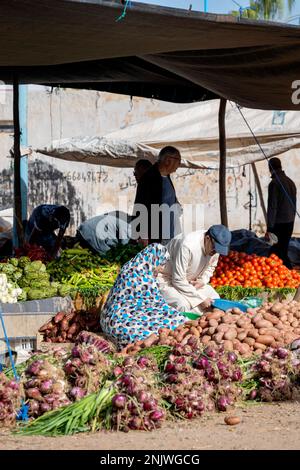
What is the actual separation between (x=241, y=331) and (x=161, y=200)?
2.97m

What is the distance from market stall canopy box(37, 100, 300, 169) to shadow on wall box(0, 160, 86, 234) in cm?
610

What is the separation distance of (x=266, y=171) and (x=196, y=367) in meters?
15.7

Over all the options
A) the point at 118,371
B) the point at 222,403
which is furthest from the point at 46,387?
the point at 222,403

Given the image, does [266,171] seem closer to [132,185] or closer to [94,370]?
[132,185]

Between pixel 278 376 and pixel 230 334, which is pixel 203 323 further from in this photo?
pixel 278 376

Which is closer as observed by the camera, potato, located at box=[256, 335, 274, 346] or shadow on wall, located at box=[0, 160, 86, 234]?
potato, located at box=[256, 335, 274, 346]

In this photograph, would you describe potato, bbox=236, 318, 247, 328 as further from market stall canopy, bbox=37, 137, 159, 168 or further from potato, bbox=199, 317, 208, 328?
market stall canopy, bbox=37, 137, 159, 168

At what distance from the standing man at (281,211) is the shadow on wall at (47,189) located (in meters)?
9.43

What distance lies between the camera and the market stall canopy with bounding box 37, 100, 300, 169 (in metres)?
12.3

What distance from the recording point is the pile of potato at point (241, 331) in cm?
576

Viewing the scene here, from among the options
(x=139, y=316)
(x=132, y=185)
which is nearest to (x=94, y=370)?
(x=139, y=316)

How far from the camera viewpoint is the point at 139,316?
639 centimetres

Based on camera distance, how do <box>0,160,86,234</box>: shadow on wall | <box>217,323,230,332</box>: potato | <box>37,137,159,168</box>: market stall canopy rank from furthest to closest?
<box>0,160,86,234</box>: shadow on wall, <box>37,137,159,168</box>: market stall canopy, <box>217,323,230,332</box>: potato

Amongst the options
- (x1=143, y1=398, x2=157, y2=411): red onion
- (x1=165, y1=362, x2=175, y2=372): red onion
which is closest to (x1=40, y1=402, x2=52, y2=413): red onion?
(x1=143, y1=398, x2=157, y2=411): red onion
